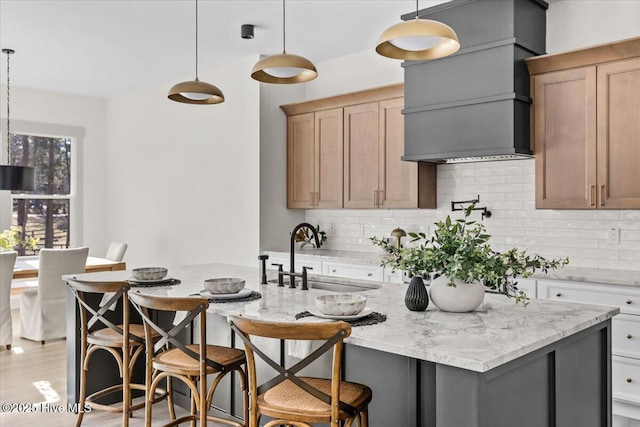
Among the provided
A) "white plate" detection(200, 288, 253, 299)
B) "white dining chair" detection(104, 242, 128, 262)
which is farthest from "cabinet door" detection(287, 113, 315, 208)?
"white plate" detection(200, 288, 253, 299)

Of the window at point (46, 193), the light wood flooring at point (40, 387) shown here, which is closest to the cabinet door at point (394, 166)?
the light wood flooring at point (40, 387)

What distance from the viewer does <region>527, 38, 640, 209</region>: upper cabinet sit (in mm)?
3480

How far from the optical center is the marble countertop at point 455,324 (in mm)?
1708

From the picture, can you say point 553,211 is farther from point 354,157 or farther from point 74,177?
point 74,177

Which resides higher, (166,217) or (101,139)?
(101,139)

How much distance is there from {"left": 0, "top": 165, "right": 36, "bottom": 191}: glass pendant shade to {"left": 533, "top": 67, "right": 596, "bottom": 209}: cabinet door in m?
4.93

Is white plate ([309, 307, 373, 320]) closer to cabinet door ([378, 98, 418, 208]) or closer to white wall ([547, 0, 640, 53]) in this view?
cabinet door ([378, 98, 418, 208])

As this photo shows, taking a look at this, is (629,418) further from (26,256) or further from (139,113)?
(26,256)

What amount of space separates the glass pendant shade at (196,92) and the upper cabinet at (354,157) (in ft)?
5.80

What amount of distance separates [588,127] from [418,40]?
5.89 ft

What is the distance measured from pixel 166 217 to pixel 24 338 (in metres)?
2.08

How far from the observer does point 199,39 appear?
198 inches

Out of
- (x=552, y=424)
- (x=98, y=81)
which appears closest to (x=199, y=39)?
(x=98, y=81)

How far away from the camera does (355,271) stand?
4.80 meters
